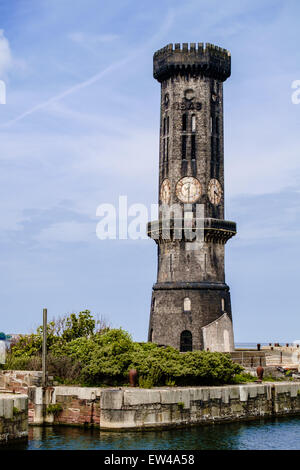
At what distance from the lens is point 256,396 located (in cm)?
3653

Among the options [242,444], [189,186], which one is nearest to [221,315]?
[189,186]

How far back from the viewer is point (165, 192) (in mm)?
52500

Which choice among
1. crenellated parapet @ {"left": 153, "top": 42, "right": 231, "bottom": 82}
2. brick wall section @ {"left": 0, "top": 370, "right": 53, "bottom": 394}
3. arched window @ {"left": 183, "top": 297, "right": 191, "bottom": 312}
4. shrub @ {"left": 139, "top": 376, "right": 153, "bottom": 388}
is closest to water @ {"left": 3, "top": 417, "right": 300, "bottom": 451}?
brick wall section @ {"left": 0, "top": 370, "right": 53, "bottom": 394}

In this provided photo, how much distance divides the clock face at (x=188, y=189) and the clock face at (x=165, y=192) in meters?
0.80

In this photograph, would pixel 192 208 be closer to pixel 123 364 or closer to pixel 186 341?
pixel 186 341

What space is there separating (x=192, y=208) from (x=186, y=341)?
917 cm

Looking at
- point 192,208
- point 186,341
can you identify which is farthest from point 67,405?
point 192,208

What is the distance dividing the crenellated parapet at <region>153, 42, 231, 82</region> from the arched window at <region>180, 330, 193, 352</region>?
60.3ft

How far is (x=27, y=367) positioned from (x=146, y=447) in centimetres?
1128

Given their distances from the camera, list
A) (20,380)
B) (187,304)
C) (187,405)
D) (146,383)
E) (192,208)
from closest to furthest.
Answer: (187,405)
(146,383)
(20,380)
(187,304)
(192,208)
